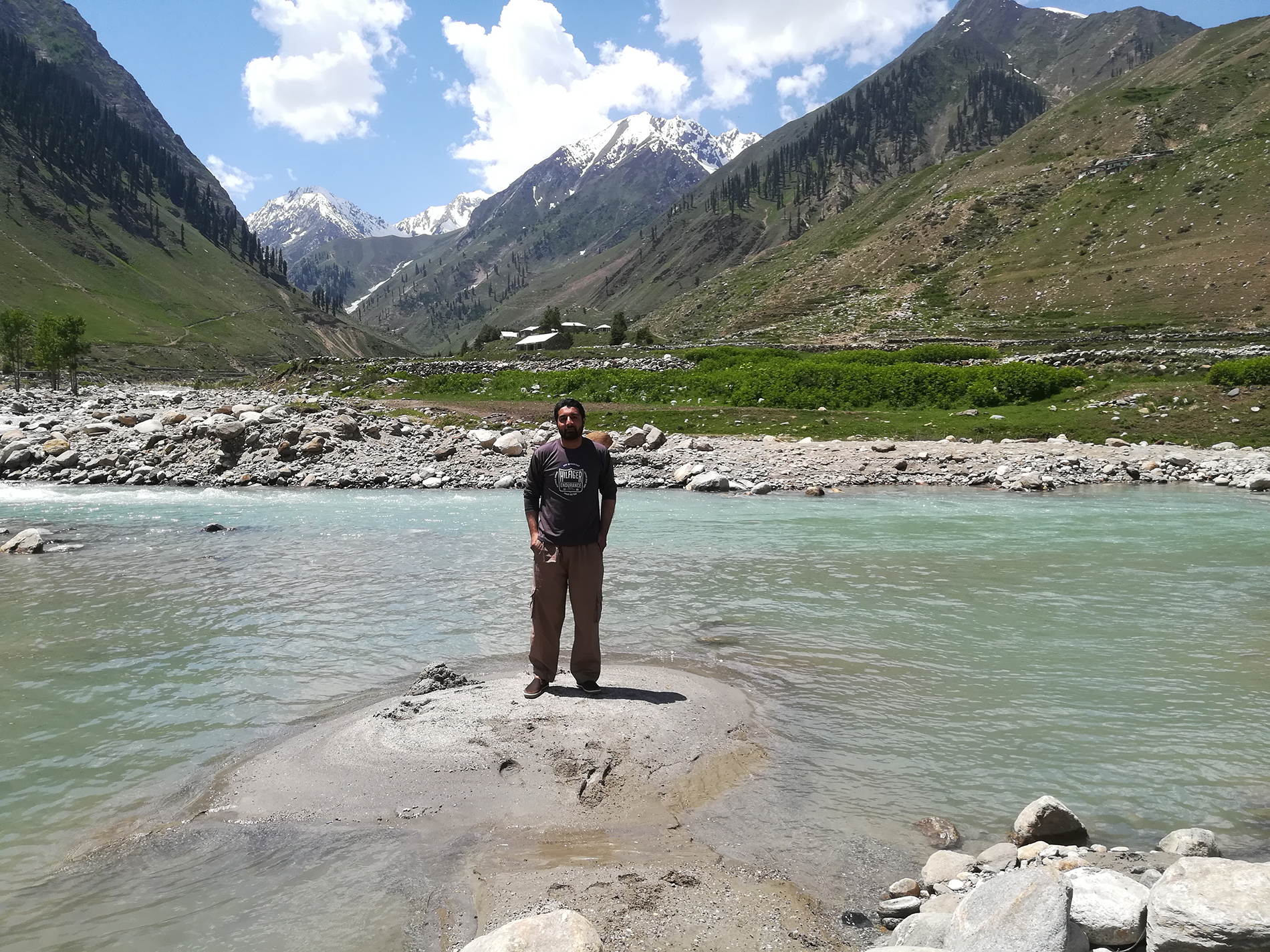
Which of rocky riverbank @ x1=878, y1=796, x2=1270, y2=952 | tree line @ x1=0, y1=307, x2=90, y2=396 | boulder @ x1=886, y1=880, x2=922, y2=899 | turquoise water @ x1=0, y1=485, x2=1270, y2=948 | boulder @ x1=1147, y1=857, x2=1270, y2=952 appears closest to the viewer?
boulder @ x1=1147, y1=857, x2=1270, y2=952

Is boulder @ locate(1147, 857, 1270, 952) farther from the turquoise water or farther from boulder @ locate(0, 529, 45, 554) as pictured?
boulder @ locate(0, 529, 45, 554)

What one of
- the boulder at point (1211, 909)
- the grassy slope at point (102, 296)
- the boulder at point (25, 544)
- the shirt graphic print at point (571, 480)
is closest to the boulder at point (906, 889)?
the boulder at point (1211, 909)

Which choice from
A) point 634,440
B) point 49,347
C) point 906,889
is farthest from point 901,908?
point 49,347

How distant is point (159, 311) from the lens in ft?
609

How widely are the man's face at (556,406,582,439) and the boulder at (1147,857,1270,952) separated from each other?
6402 mm

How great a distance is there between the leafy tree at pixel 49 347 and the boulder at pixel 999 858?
98.6m

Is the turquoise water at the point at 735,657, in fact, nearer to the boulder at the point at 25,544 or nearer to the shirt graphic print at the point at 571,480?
the boulder at the point at 25,544

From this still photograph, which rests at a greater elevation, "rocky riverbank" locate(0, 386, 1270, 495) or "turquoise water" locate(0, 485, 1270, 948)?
"rocky riverbank" locate(0, 386, 1270, 495)

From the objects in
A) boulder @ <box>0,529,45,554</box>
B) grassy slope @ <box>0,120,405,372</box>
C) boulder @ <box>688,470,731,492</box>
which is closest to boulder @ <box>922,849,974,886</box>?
boulder @ <box>0,529,45,554</box>

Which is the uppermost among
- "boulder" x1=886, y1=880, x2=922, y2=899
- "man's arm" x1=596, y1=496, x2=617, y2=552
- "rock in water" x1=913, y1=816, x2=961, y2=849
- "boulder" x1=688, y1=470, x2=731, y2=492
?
A: "man's arm" x1=596, y1=496, x2=617, y2=552

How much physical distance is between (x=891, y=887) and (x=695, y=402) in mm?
41546

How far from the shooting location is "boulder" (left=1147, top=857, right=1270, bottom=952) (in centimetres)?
366

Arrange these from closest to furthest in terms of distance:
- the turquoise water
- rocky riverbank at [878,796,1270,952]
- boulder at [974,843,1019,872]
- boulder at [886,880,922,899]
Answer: rocky riverbank at [878,796,1270,952], boulder at [886,880,922,899], boulder at [974,843,1019,872], the turquoise water

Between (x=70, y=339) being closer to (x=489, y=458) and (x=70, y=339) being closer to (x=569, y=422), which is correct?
(x=489, y=458)
